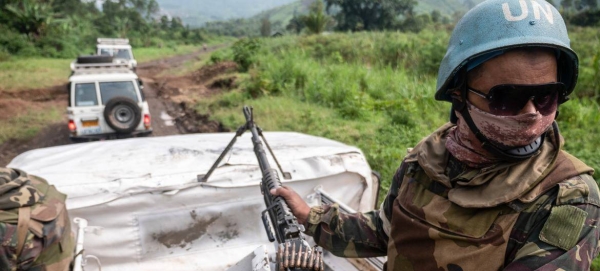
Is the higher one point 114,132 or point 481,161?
point 481,161

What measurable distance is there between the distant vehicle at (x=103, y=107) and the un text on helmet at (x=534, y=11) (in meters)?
7.19

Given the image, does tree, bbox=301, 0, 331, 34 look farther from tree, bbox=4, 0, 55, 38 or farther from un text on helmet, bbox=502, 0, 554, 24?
un text on helmet, bbox=502, 0, 554, 24

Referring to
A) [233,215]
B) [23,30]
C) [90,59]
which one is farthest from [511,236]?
[23,30]

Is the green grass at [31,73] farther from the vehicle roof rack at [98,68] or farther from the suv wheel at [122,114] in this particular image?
the suv wheel at [122,114]

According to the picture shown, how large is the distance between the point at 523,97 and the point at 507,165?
23 cm

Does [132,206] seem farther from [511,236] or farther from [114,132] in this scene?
[114,132]

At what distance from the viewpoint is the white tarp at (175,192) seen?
2.84 meters

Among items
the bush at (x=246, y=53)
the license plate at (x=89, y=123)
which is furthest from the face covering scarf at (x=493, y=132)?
the bush at (x=246, y=53)

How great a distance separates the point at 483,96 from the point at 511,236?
0.44m

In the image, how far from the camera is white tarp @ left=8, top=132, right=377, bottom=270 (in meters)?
2.84

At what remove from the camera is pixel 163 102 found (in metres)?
13.5

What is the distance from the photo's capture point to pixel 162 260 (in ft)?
9.84

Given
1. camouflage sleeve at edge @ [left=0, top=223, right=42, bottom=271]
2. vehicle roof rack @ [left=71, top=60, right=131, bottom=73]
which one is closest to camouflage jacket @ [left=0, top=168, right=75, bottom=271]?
camouflage sleeve at edge @ [left=0, top=223, right=42, bottom=271]

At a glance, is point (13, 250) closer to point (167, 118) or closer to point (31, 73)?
point (167, 118)
